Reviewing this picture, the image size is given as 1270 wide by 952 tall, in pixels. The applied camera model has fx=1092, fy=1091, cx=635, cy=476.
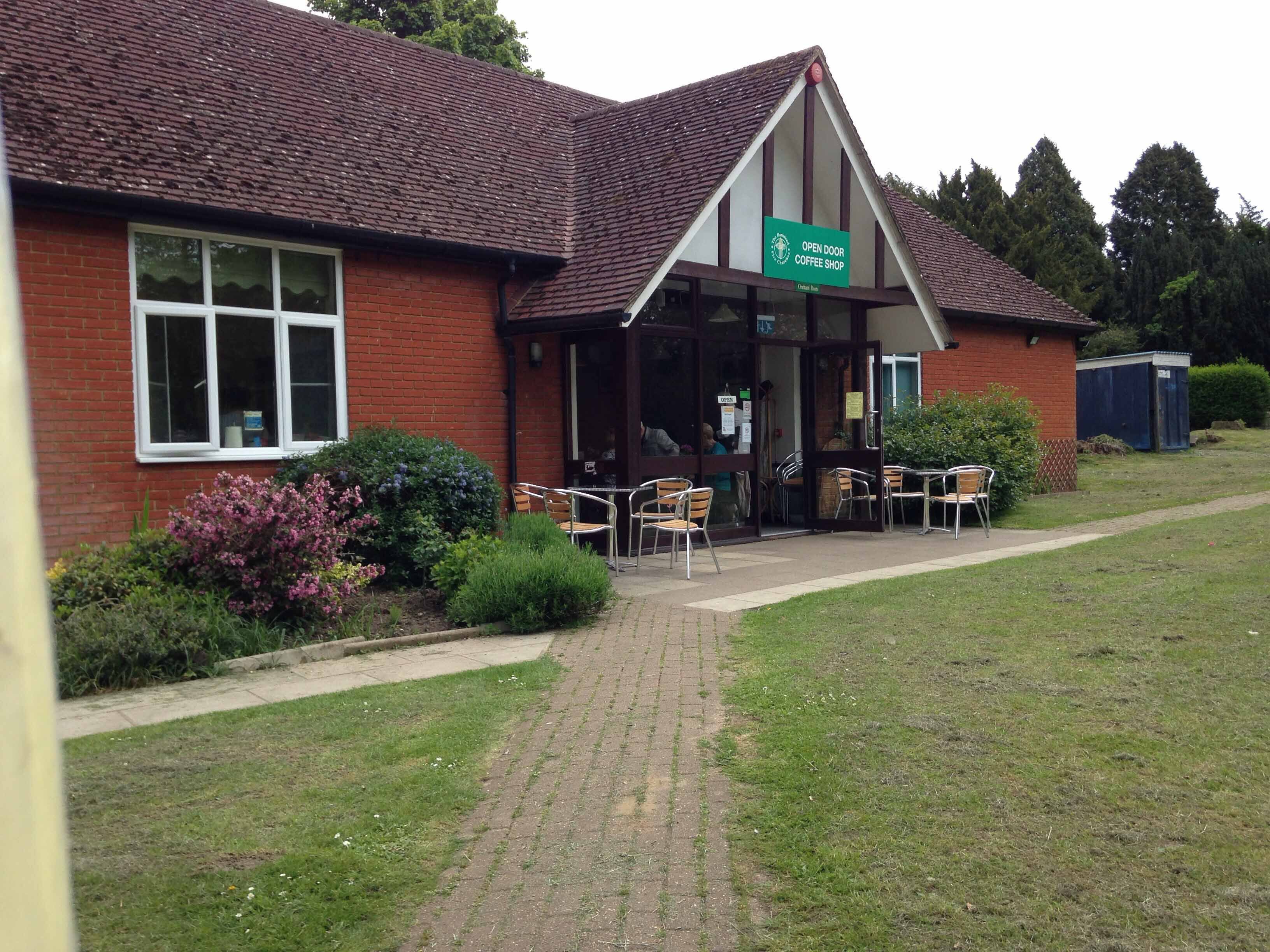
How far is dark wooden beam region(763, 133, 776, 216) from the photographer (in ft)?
42.7

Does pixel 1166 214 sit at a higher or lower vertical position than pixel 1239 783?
higher

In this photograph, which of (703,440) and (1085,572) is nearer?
(1085,572)

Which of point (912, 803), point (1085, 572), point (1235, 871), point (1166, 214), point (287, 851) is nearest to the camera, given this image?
point (1235, 871)

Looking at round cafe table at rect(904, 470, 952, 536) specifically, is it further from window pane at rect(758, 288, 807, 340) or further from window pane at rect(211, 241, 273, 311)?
window pane at rect(211, 241, 273, 311)

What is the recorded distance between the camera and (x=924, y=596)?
9.08 m

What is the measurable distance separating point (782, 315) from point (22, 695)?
14367mm

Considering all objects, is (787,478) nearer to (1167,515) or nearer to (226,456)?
(1167,515)

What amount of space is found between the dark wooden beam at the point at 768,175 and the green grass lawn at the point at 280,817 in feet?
27.4

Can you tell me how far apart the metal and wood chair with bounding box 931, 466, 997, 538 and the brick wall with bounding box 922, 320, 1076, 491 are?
4250 millimetres

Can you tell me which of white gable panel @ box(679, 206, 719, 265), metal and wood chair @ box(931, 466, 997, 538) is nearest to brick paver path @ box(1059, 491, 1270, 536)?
metal and wood chair @ box(931, 466, 997, 538)

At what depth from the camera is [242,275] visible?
35.1 feet

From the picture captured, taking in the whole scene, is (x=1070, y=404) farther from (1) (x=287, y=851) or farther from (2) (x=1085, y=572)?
(1) (x=287, y=851)

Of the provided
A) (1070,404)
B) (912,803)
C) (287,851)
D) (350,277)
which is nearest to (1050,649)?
(912,803)

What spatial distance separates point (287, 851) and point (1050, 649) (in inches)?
192
